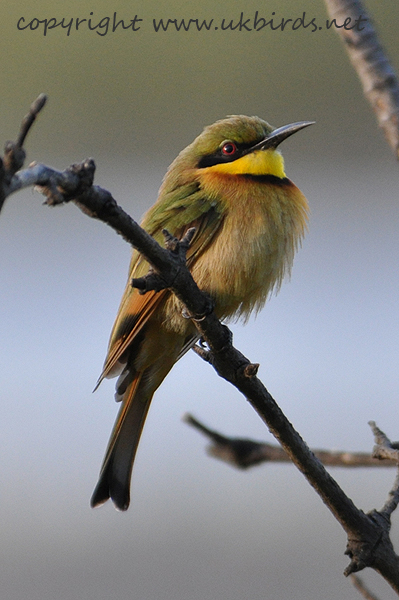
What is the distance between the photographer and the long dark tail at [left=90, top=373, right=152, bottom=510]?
1818mm

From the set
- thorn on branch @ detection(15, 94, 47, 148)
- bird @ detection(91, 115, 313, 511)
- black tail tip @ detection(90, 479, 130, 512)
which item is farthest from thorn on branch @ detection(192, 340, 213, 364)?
thorn on branch @ detection(15, 94, 47, 148)

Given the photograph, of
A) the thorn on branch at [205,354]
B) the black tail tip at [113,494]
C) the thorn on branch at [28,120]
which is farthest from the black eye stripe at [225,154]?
the thorn on branch at [28,120]

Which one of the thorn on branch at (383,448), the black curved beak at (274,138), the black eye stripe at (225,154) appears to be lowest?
the thorn on branch at (383,448)

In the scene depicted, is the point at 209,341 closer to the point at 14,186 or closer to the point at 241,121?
the point at 14,186

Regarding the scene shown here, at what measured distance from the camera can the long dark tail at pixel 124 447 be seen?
1.82 meters

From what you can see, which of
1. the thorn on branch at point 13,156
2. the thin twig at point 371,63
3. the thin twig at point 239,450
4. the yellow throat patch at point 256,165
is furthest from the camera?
the yellow throat patch at point 256,165

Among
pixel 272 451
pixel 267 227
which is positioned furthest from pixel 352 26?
pixel 272 451

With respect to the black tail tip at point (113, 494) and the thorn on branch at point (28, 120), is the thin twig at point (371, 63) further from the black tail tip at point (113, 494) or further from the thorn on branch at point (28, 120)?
the black tail tip at point (113, 494)

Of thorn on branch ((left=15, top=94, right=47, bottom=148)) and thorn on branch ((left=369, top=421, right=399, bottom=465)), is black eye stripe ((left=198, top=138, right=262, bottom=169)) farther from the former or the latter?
thorn on branch ((left=15, top=94, right=47, bottom=148))

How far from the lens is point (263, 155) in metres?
1.96

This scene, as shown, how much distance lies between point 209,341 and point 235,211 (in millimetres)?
543

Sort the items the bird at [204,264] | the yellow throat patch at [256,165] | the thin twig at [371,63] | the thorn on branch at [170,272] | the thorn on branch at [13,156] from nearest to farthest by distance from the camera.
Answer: the thorn on branch at [13,156] → the thorn on branch at [170,272] → the thin twig at [371,63] → the bird at [204,264] → the yellow throat patch at [256,165]

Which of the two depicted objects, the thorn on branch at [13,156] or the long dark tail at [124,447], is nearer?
the thorn on branch at [13,156]

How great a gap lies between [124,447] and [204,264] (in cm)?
54
